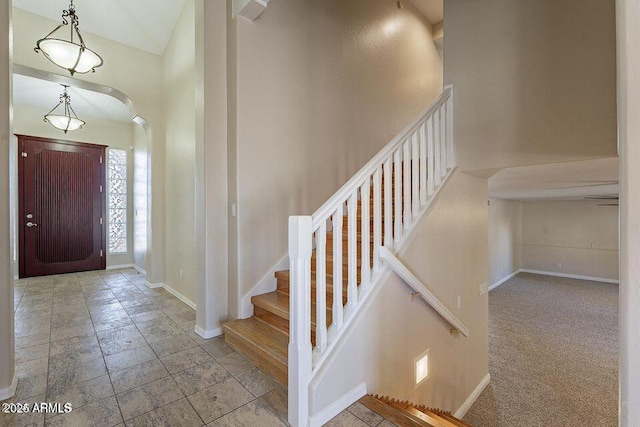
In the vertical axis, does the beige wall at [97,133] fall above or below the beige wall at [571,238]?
above

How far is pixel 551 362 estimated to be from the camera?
396 cm

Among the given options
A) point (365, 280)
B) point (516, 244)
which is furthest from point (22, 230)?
point (516, 244)

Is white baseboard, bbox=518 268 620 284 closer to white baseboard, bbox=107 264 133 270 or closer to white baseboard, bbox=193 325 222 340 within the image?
white baseboard, bbox=193 325 222 340

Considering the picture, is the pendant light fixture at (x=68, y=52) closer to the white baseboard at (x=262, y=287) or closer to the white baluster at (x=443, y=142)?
the white baseboard at (x=262, y=287)

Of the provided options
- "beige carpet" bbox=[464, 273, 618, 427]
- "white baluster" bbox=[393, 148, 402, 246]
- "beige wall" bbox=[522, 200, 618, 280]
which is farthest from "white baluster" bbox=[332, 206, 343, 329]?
"beige wall" bbox=[522, 200, 618, 280]

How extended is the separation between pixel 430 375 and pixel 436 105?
2640 millimetres

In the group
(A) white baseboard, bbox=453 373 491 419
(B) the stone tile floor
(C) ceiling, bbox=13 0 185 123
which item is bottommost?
(A) white baseboard, bbox=453 373 491 419

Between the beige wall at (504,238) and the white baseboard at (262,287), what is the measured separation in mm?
6203

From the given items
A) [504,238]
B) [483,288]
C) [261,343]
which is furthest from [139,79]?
[504,238]

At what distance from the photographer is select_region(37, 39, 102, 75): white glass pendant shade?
2627 millimetres

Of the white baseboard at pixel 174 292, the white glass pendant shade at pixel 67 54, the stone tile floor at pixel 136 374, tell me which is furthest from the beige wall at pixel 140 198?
the white glass pendant shade at pixel 67 54

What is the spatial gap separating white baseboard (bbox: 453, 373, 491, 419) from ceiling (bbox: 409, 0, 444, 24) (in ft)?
19.4

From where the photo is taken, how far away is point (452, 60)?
2.93 meters

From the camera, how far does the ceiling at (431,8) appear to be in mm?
4983
